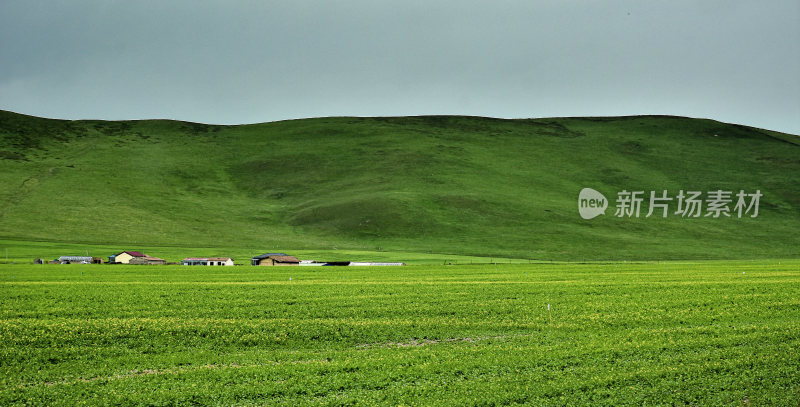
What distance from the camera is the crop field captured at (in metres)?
16.2

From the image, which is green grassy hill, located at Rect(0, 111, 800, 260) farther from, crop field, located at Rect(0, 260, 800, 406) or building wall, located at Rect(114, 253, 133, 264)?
crop field, located at Rect(0, 260, 800, 406)

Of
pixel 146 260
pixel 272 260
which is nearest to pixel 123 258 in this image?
pixel 146 260

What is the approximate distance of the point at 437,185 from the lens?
17462 cm

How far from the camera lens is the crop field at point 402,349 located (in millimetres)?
16172

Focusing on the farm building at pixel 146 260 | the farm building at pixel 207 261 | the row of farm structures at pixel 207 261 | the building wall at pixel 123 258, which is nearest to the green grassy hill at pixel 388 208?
the building wall at pixel 123 258

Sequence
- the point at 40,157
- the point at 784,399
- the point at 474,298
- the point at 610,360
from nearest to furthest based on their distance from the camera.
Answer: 1. the point at 784,399
2. the point at 610,360
3. the point at 474,298
4. the point at 40,157

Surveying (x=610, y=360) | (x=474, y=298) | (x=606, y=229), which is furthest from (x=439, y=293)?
(x=606, y=229)

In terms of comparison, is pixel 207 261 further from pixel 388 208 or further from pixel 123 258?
pixel 388 208

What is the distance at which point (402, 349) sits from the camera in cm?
2217

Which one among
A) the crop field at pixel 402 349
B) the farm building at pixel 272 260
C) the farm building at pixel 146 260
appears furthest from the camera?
the farm building at pixel 146 260

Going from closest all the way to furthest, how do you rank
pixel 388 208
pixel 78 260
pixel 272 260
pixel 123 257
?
pixel 78 260 < pixel 272 260 < pixel 123 257 < pixel 388 208

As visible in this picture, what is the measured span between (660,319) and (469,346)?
1103cm

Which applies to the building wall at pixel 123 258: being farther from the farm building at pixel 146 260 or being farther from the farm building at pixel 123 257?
the farm building at pixel 146 260

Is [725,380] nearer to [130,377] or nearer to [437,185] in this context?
[130,377]
